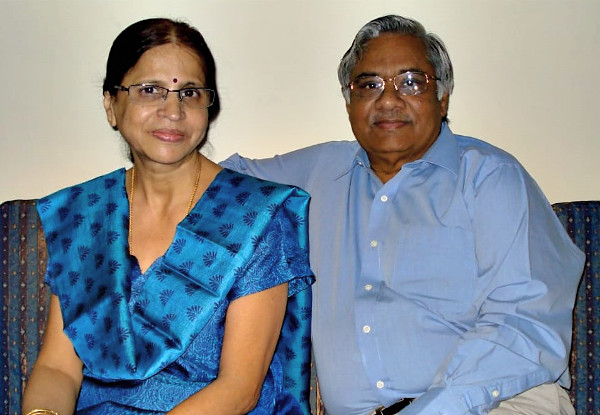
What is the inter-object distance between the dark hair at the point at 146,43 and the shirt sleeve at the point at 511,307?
29.5 inches

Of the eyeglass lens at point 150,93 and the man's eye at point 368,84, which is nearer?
the eyeglass lens at point 150,93

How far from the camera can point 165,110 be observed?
1701 millimetres

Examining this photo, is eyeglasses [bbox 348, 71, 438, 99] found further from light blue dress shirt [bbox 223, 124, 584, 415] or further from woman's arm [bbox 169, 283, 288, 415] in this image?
woman's arm [bbox 169, 283, 288, 415]

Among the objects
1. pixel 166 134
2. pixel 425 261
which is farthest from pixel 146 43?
pixel 425 261

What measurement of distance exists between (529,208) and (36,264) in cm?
133

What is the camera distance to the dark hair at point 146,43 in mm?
1708

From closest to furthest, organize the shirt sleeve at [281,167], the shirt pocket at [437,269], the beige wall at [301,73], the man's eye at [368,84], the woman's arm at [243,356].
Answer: the woman's arm at [243,356] → the shirt pocket at [437,269] → the man's eye at [368,84] → the shirt sleeve at [281,167] → the beige wall at [301,73]

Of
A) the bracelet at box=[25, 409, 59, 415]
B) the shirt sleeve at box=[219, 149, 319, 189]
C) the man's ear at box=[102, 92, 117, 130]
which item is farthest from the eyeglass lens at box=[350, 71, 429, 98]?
the bracelet at box=[25, 409, 59, 415]

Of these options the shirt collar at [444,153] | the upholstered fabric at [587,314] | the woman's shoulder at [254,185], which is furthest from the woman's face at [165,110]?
the upholstered fabric at [587,314]

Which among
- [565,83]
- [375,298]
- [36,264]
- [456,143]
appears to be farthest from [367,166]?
[36,264]

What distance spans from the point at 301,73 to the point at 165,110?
668 mm

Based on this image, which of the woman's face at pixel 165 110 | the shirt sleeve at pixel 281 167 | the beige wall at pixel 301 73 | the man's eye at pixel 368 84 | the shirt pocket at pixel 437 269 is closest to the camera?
the woman's face at pixel 165 110

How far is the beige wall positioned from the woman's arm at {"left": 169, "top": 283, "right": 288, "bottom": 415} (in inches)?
30.1

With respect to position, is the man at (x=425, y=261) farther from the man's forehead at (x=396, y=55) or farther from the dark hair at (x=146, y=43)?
the dark hair at (x=146, y=43)
